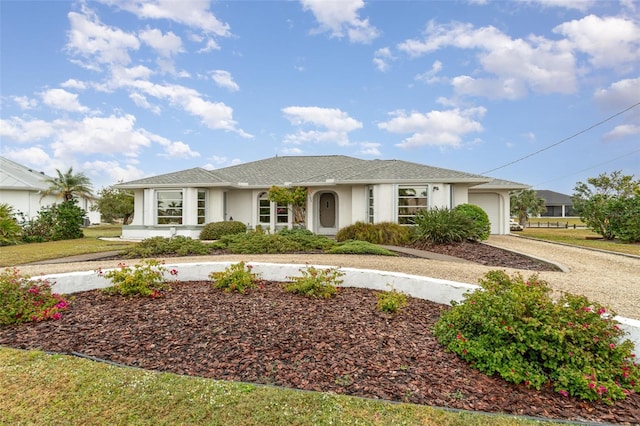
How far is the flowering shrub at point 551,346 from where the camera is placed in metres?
3.01

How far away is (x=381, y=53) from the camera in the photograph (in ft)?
48.8

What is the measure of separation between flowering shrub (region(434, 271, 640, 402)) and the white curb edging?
1236 mm

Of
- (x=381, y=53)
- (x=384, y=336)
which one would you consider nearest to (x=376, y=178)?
(x=381, y=53)

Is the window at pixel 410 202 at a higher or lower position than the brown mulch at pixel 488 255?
higher

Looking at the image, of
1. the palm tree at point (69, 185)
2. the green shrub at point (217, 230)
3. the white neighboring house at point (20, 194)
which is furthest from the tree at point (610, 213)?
the white neighboring house at point (20, 194)

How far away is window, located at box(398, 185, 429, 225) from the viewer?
15.6 m

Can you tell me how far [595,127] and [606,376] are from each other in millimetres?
20427

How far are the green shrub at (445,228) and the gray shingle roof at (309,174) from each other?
114 inches

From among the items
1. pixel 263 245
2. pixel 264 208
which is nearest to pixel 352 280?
pixel 263 245

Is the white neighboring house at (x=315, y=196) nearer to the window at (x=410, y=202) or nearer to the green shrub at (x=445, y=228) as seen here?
the window at (x=410, y=202)

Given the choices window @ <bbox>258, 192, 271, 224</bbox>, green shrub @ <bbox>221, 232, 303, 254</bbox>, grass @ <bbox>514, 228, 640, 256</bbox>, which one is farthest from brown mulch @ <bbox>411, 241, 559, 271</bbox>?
window @ <bbox>258, 192, 271, 224</bbox>

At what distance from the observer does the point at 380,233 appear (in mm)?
14000

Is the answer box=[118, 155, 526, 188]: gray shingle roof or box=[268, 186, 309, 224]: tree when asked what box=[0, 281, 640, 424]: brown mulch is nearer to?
box=[118, 155, 526, 188]: gray shingle roof

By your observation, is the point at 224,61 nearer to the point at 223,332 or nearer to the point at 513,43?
the point at 513,43
